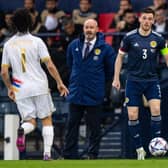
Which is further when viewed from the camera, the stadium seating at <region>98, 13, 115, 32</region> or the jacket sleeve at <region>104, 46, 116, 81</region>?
the stadium seating at <region>98, 13, 115, 32</region>

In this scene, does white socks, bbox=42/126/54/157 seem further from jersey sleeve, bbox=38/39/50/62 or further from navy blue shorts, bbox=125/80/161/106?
navy blue shorts, bbox=125/80/161/106

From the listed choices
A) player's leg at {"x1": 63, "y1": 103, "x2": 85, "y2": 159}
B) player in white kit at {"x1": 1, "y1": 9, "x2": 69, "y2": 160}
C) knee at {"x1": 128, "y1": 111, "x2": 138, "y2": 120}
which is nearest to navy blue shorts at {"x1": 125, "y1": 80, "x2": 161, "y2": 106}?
knee at {"x1": 128, "y1": 111, "x2": 138, "y2": 120}


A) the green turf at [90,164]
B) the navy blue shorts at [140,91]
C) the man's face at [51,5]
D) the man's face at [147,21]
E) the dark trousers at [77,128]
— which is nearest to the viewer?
the green turf at [90,164]

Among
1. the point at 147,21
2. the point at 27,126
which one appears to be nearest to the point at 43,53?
the point at 27,126

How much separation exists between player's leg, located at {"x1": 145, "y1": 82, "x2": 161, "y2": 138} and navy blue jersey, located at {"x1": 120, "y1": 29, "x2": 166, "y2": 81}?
0.49ft

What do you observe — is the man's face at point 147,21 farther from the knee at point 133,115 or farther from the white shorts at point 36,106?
the white shorts at point 36,106

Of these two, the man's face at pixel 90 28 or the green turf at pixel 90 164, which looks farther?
the man's face at pixel 90 28

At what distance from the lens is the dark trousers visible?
15539 mm

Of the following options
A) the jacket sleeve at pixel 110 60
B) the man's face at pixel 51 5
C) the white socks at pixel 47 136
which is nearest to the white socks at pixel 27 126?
the white socks at pixel 47 136

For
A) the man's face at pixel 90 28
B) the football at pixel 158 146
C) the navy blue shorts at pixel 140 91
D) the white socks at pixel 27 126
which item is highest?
the man's face at pixel 90 28

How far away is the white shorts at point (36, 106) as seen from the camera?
13.7 meters

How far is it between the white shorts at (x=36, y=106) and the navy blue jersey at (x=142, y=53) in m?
1.77

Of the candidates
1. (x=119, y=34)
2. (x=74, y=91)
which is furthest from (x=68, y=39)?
(x=74, y=91)

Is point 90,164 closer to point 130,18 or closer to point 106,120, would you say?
point 106,120
